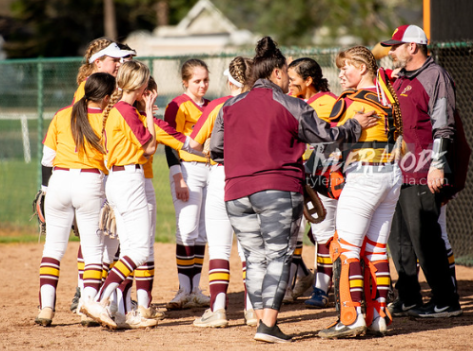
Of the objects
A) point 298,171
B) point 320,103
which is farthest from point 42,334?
point 320,103

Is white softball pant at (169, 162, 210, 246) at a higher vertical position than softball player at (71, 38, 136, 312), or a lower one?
lower

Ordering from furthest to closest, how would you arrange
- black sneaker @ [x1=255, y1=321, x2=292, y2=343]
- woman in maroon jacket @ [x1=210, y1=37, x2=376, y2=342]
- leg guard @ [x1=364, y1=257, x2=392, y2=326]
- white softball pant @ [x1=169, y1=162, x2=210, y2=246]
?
white softball pant @ [x1=169, y1=162, x2=210, y2=246] → leg guard @ [x1=364, y1=257, x2=392, y2=326] → black sneaker @ [x1=255, y1=321, x2=292, y2=343] → woman in maroon jacket @ [x1=210, y1=37, x2=376, y2=342]

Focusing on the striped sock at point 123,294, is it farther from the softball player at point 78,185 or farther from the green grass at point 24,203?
the green grass at point 24,203

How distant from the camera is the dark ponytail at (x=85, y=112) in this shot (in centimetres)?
530

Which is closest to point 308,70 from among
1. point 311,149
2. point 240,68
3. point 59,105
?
point 311,149

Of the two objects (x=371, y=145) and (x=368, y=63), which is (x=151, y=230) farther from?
(x=368, y=63)

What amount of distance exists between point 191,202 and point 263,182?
5.49 ft

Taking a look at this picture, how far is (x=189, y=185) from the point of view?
6.14 meters

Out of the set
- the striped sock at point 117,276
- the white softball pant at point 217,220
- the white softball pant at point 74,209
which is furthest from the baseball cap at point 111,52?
the striped sock at point 117,276

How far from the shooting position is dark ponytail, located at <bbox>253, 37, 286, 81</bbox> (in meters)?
4.74

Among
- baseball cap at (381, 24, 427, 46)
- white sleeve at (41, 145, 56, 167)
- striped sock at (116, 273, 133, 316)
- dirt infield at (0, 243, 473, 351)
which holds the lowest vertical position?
dirt infield at (0, 243, 473, 351)

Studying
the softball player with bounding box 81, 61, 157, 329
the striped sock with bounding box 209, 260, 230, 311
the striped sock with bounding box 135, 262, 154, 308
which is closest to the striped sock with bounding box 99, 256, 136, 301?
the softball player with bounding box 81, 61, 157, 329

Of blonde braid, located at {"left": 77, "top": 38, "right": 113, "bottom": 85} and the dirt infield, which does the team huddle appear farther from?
the dirt infield

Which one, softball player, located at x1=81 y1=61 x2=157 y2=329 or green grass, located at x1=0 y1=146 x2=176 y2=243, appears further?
green grass, located at x1=0 y1=146 x2=176 y2=243
